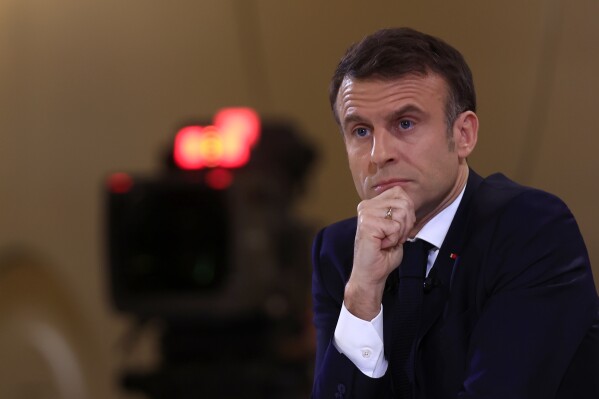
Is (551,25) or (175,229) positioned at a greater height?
(551,25)

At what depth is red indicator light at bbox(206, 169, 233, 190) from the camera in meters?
2.79

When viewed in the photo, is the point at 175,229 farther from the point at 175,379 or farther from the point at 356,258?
the point at 356,258

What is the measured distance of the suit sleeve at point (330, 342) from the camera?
52.8 inches

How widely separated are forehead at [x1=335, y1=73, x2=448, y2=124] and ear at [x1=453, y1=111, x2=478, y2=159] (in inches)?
1.6

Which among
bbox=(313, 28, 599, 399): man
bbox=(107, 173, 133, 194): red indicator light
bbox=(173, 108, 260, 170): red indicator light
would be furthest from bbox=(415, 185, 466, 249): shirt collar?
bbox=(107, 173, 133, 194): red indicator light

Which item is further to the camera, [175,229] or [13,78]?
[13,78]

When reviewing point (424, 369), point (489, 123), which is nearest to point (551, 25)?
point (489, 123)

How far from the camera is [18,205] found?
3.49 m

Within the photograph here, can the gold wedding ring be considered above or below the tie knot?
above

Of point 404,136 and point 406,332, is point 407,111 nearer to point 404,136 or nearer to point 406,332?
point 404,136

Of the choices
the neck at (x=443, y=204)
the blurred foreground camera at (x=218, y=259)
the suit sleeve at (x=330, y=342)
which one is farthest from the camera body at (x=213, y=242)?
the neck at (x=443, y=204)

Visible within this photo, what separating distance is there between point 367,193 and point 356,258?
0.10 meters

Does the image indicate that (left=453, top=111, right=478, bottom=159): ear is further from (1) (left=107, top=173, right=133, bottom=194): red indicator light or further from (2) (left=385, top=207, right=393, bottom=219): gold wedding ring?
(1) (left=107, top=173, right=133, bottom=194): red indicator light

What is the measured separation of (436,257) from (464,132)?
19cm
